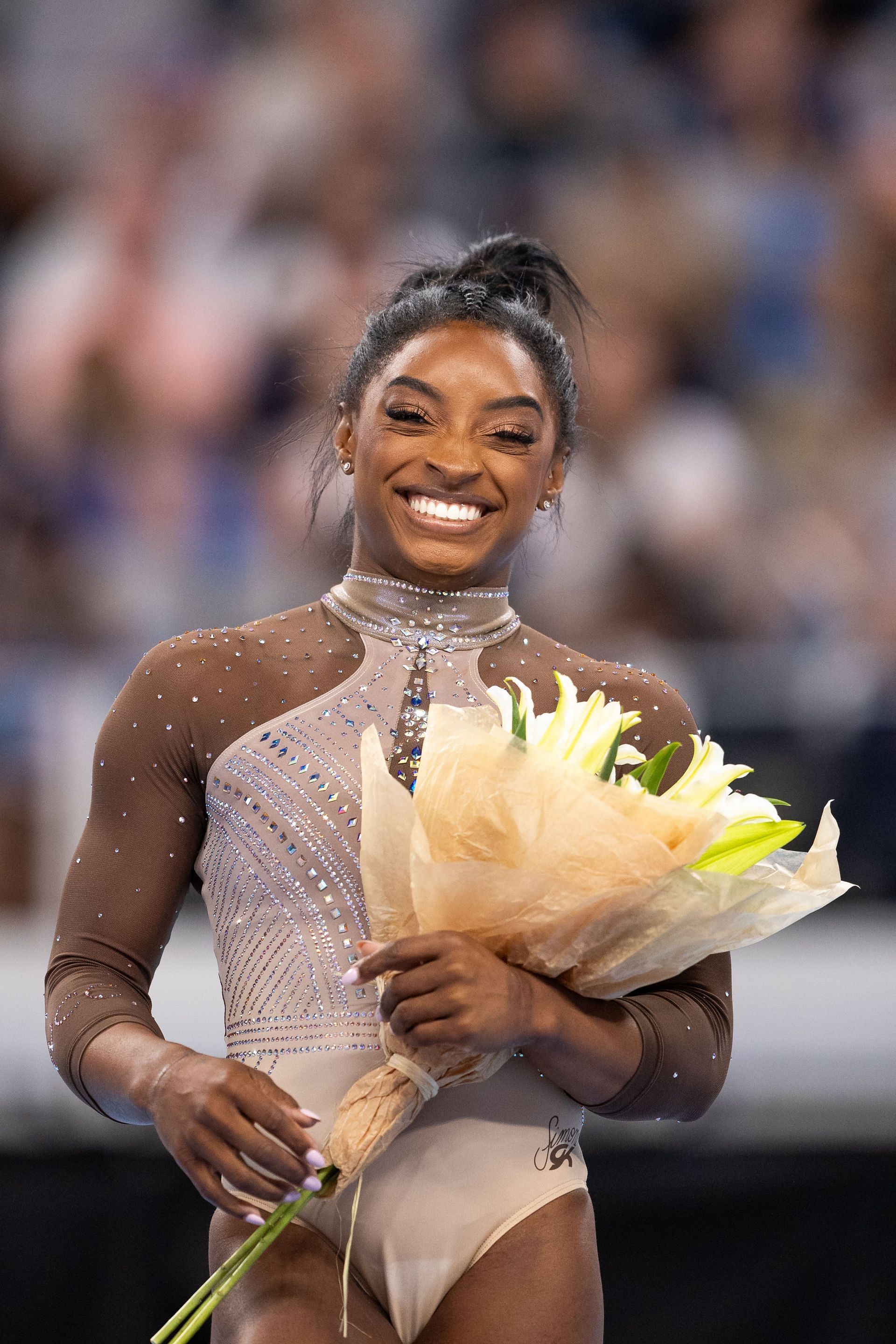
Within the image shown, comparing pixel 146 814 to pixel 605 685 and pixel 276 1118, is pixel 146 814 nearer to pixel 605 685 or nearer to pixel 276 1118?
pixel 276 1118

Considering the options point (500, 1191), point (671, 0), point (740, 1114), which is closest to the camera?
point (500, 1191)

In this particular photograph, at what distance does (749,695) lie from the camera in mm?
3002

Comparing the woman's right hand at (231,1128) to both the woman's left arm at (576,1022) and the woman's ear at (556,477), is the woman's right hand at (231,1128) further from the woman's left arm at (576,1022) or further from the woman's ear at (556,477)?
the woman's ear at (556,477)

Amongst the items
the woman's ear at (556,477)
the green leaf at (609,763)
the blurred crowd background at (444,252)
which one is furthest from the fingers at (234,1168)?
the blurred crowd background at (444,252)

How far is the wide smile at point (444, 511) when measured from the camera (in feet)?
5.13

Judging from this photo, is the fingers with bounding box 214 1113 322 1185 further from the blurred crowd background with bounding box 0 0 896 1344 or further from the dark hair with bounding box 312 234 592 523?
the blurred crowd background with bounding box 0 0 896 1344

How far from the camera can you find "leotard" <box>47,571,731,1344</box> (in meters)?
1.40

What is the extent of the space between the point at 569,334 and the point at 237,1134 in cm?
247

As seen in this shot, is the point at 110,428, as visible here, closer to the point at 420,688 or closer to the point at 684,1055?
the point at 420,688

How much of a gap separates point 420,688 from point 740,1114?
1570 millimetres

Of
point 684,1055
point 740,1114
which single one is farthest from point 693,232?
point 684,1055

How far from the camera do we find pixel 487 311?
5.35 feet
